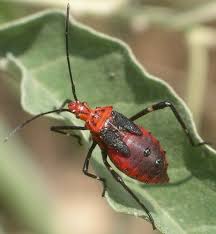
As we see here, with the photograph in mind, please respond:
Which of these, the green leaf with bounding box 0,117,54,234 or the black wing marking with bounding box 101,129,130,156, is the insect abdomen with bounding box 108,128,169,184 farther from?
the green leaf with bounding box 0,117,54,234

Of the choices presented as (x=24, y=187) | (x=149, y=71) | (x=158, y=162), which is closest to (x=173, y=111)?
(x=158, y=162)

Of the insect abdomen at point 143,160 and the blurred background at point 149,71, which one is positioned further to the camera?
the blurred background at point 149,71

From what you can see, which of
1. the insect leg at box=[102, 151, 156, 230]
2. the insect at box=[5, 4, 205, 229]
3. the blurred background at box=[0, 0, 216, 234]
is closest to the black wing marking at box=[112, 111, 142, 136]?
the insect at box=[5, 4, 205, 229]

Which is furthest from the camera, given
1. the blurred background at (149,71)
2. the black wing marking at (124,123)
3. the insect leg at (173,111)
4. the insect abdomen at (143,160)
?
the blurred background at (149,71)

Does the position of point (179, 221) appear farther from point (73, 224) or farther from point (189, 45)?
point (73, 224)

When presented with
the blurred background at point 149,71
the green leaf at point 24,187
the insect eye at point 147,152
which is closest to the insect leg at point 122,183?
the insect eye at point 147,152

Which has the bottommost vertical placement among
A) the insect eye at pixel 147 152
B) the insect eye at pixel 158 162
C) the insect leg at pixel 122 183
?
the insect leg at pixel 122 183

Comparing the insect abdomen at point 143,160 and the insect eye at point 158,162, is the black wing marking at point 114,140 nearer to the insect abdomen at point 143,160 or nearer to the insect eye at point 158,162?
the insect abdomen at point 143,160
